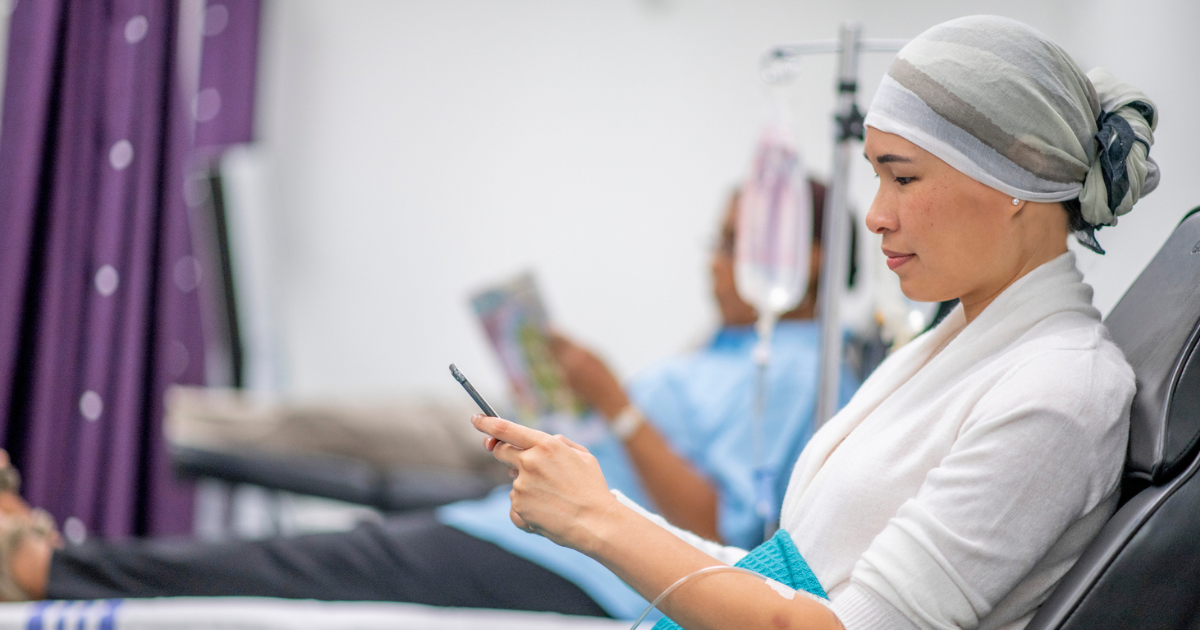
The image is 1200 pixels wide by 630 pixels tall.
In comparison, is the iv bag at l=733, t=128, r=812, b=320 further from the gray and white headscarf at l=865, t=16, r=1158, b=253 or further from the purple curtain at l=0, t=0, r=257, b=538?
the purple curtain at l=0, t=0, r=257, b=538

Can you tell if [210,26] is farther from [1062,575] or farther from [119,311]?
[1062,575]

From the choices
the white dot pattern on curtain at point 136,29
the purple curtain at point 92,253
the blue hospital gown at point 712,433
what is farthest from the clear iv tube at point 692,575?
the white dot pattern on curtain at point 136,29

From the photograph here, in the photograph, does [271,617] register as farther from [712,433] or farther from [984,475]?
[984,475]

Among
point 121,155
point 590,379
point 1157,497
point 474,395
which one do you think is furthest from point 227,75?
point 1157,497

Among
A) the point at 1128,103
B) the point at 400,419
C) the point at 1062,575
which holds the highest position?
the point at 1128,103

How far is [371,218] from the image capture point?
341 cm

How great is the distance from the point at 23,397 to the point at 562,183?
1.73 metres

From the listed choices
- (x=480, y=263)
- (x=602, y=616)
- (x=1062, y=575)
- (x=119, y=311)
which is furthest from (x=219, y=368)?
(x=1062, y=575)

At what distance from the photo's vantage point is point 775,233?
1479 mm

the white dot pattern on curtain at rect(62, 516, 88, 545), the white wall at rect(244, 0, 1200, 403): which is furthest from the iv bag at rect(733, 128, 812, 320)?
the white dot pattern on curtain at rect(62, 516, 88, 545)

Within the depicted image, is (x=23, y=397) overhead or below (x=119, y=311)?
below

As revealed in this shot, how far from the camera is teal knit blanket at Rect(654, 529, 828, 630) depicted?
0.77 metres

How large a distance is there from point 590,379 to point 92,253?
55.6 inches

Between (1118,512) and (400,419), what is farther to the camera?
(400,419)
